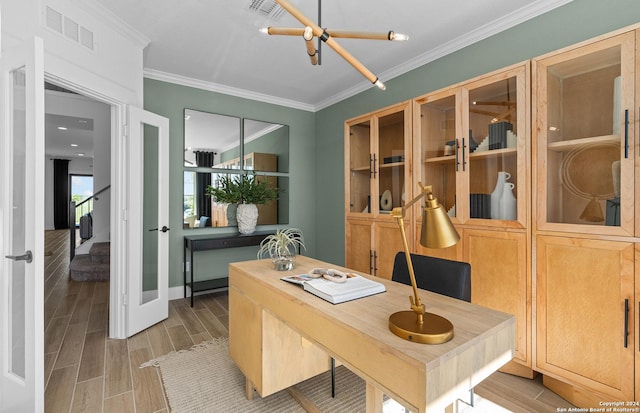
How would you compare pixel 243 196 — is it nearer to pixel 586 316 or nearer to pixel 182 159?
pixel 182 159

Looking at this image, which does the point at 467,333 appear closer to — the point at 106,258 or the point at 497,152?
the point at 497,152

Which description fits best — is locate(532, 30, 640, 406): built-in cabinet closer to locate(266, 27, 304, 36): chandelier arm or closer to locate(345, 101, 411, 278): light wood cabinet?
locate(345, 101, 411, 278): light wood cabinet

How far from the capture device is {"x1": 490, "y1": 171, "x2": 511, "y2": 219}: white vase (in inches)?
84.7

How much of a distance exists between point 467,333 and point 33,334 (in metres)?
2.06

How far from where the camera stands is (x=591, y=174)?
1.79 metres

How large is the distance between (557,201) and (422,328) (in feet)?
5.05

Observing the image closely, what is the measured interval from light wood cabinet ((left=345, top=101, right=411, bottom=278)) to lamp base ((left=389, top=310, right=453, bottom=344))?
1.78 meters

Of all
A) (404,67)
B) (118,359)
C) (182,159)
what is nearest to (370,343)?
(118,359)

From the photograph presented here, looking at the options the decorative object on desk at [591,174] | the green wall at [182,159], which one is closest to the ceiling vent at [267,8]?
the green wall at [182,159]

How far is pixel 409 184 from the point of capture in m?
2.74

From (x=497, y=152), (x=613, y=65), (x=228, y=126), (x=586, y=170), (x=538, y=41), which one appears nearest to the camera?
(x=613, y=65)

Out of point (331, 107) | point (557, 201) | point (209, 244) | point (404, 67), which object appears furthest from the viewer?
point (331, 107)

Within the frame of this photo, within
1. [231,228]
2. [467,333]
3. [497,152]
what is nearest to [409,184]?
[497,152]

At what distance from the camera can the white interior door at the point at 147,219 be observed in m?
2.78
